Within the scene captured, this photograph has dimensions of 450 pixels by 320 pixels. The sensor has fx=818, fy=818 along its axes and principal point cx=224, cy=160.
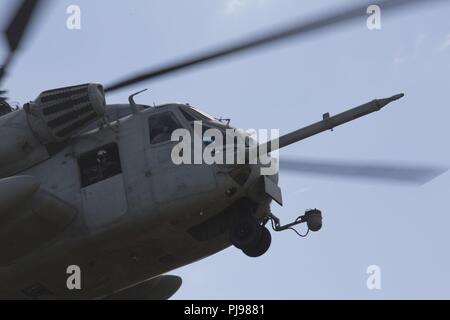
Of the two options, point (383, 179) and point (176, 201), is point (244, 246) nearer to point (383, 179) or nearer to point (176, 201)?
point (176, 201)

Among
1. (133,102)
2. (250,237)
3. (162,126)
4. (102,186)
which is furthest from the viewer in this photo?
(133,102)

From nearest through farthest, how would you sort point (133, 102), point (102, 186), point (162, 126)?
point (102, 186), point (162, 126), point (133, 102)

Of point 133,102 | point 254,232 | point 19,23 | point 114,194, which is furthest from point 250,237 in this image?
point 19,23

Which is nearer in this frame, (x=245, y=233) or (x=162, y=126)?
(x=245, y=233)

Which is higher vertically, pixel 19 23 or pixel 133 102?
pixel 133 102

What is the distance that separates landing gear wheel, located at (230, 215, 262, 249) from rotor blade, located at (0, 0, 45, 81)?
5.01 m

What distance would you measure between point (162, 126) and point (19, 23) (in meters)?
4.91

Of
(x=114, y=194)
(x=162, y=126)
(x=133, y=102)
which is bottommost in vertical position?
(x=114, y=194)

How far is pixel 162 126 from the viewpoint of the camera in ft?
51.1

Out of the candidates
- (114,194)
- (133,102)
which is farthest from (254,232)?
(133,102)

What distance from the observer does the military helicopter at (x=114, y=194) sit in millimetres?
14625

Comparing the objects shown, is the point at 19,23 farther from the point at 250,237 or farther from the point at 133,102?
the point at 250,237

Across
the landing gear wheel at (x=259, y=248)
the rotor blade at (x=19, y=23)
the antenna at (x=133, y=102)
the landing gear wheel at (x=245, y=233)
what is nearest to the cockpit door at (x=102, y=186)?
the antenna at (x=133, y=102)

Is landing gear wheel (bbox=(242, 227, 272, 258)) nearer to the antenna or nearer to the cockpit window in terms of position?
the cockpit window
